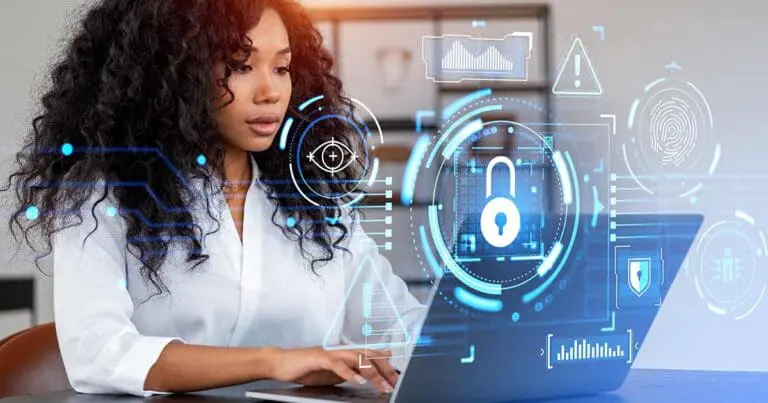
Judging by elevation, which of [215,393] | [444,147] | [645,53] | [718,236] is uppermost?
[645,53]

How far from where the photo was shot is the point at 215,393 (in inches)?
42.8

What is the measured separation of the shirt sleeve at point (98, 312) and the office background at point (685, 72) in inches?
12.7

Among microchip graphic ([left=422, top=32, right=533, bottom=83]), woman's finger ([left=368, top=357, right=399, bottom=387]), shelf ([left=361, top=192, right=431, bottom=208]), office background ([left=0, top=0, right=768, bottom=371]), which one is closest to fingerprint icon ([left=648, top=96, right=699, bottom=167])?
office background ([left=0, top=0, right=768, bottom=371])

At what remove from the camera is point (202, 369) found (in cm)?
107

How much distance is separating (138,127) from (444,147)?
40 cm

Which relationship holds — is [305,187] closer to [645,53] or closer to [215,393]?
[215,393]

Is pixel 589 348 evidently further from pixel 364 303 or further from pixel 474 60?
pixel 364 303

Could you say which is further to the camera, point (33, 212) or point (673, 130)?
point (33, 212)

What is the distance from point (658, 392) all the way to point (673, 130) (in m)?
0.31

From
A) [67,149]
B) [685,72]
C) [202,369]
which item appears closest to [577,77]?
[685,72]

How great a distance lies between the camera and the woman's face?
1.18 metres

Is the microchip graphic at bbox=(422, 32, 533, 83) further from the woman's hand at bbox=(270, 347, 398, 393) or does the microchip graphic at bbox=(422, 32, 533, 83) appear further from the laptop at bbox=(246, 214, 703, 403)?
the woman's hand at bbox=(270, 347, 398, 393)

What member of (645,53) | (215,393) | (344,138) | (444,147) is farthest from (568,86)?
(215,393)

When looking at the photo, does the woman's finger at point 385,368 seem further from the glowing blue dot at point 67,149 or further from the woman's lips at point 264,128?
the glowing blue dot at point 67,149
